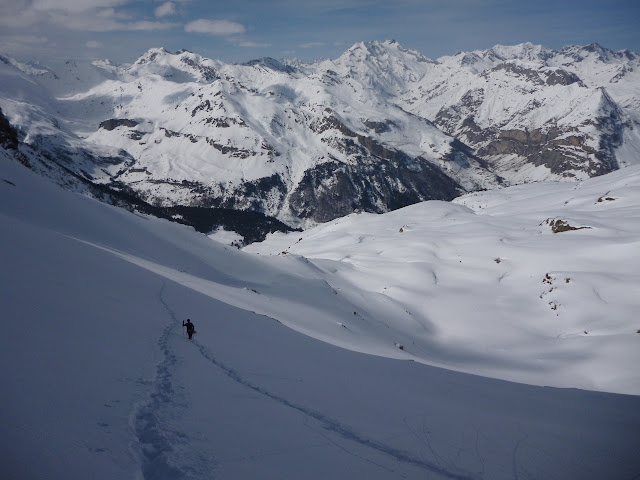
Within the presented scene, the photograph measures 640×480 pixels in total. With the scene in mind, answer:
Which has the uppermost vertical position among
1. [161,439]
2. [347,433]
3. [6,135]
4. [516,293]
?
[6,135]

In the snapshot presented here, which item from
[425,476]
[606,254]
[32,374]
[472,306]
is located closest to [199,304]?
[32,374]

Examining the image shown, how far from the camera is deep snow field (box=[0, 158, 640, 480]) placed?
828 centimetres

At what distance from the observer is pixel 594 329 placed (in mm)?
38594

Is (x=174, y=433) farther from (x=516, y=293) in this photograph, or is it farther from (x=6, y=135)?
(x=6, y=135)

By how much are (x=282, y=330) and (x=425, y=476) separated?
13918 millimetres

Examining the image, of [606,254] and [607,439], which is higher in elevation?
[606,254]

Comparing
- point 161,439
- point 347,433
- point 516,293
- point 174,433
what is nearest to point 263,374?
point 347,433

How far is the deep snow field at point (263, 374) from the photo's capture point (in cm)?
828

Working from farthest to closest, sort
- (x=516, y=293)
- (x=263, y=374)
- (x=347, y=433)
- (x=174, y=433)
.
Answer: (x=516, y=293)
(x=263, y=374)
(x=347, y=433)
(x=174, y=433)

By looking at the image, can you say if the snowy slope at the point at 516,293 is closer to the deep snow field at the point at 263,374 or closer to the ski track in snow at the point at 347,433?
the deep snow field at the point at 263,374

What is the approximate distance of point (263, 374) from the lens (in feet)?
46.1

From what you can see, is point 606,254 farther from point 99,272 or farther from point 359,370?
point 99,272

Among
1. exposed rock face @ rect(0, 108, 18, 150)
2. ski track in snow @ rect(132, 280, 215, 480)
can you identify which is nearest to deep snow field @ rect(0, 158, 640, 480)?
ski track in snow @ rect(132, 280, 215, 480)

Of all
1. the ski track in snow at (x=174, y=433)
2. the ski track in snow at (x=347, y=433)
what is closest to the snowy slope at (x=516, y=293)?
the ski track in snow at (x=347, y=433)
